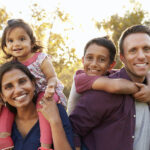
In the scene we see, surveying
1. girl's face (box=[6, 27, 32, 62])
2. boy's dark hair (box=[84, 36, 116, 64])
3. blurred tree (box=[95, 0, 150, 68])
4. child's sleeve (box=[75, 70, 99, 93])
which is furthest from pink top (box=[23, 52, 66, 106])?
blurred tree (box=[95, 0, 150, 68])

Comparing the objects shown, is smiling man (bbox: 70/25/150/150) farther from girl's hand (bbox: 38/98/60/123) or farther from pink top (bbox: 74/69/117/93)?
girl's hand (bbox: 38/98/60/123)

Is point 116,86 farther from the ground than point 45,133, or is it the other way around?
point 116,86

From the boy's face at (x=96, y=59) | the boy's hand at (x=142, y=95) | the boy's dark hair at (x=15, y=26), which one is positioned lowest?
the boy's hand at (x=142, y=95)

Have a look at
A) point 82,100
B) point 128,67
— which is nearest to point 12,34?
point 82,100

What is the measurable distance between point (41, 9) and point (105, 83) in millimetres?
6491

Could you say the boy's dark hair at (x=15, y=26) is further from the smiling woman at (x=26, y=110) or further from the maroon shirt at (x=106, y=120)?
the maroon shirt at (x=106, y=120)

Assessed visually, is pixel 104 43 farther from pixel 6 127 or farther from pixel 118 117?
pixel 6 127

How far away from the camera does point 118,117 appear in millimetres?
2281

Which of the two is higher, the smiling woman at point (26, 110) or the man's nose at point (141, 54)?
the man's nose at point (141, 54)

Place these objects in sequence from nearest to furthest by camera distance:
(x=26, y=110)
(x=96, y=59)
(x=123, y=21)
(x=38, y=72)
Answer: (x=26, y=110) < (x=96, y=59) < (x=38, y=72) < (x=123, y=21)

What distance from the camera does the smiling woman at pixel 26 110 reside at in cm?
237

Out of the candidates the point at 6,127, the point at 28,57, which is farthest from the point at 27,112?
the point at 28,57

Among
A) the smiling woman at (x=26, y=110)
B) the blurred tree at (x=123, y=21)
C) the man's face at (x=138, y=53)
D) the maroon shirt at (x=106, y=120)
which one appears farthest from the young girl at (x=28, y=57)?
the blurred tree at (x=123, y=21)

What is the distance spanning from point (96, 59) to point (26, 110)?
1.04 m
